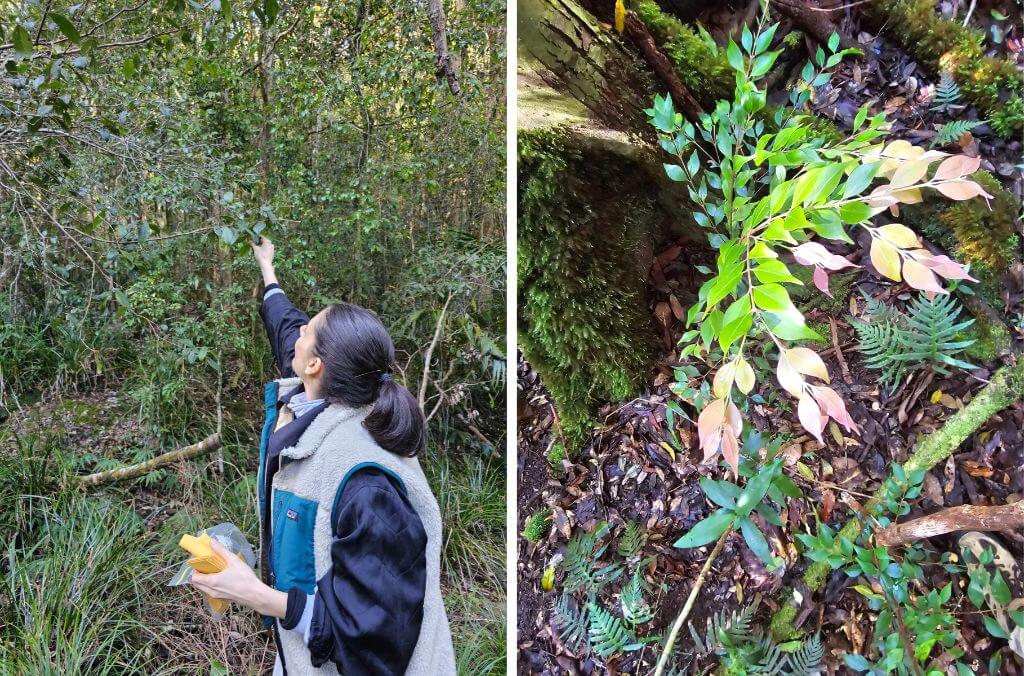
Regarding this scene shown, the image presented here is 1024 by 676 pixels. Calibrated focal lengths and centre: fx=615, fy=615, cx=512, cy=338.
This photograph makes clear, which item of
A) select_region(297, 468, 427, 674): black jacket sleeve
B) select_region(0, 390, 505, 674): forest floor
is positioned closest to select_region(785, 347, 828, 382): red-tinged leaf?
select_region(297, 468, 427, 674): black jacket sleeve

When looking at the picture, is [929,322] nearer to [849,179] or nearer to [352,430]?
[849,179]

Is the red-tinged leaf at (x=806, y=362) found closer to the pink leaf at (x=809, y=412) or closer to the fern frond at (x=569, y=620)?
the pink leaf at (x=809, y=412)

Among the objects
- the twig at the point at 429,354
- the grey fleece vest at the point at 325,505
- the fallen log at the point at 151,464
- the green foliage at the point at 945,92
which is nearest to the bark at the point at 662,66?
the green foliage at the point at 945,92

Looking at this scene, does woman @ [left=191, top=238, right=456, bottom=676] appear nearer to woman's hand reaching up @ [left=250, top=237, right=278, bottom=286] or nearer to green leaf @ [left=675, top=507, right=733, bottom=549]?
woman's hand reaching up @ [left=250, top=237, right=278, bottom=286]

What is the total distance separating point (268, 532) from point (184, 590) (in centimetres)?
88

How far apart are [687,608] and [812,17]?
29.0 inches

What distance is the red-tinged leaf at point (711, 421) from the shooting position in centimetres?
65

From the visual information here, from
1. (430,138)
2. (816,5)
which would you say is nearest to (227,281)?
(430,138)

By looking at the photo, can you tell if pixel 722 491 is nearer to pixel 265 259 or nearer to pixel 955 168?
pixel 955 168

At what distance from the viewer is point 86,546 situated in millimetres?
1852

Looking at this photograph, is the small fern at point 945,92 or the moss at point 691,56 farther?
the moss at point 691,56

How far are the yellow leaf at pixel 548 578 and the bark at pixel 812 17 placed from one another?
77 cm

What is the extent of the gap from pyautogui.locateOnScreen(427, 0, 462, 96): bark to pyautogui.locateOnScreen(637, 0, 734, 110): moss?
1454 millimetres

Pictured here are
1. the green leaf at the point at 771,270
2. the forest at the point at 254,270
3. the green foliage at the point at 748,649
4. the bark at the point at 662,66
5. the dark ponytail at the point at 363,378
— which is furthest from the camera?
the forest at the point at 254,270
